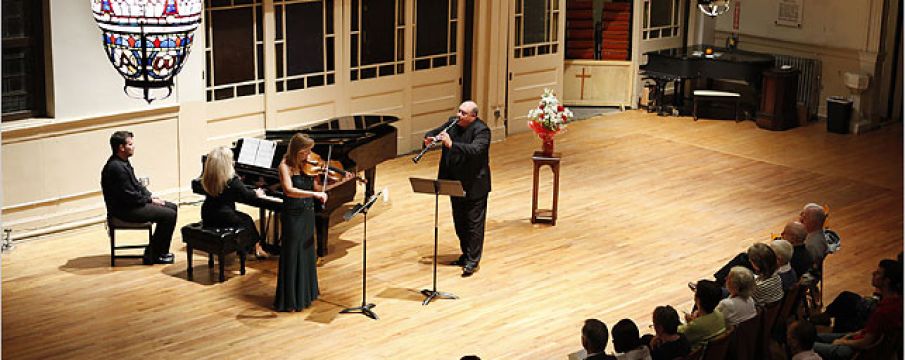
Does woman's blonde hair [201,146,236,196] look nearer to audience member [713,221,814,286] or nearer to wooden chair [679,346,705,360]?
audience member [713,221,814,286]

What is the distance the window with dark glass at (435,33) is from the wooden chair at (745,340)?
6.79m

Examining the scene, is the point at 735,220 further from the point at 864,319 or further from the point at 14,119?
the point at 14,119

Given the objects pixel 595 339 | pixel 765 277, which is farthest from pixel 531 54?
pixel 595 339

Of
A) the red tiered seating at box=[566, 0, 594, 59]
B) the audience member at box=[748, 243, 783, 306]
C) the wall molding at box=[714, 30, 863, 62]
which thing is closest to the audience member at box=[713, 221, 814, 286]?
the audience member at box=[748, 243, 783, 306]

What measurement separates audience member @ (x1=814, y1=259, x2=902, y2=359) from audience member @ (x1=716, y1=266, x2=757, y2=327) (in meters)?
0.45

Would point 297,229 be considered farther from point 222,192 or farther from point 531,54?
point 531,54

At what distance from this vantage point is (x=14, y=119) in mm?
9125

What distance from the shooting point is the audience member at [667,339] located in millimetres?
5602

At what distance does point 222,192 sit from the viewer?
8.15m

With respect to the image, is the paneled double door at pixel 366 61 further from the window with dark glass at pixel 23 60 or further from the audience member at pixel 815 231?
the audience member at pixel 815 231

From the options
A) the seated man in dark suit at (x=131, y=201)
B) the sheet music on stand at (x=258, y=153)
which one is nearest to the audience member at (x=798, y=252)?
the sheet music on stand at (x=258, y=153)

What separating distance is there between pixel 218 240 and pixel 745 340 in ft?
12.6

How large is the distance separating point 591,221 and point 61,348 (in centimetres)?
472

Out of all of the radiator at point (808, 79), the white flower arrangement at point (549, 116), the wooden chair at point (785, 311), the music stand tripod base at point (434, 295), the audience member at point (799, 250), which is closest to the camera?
the wooden chair at point (785, 311)
